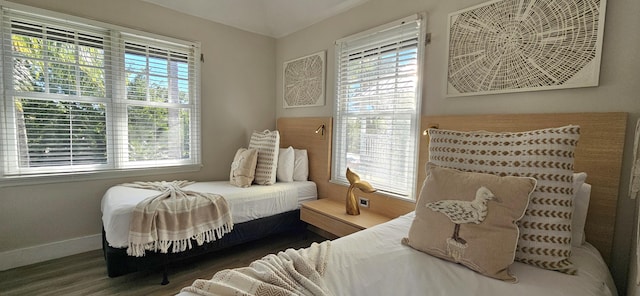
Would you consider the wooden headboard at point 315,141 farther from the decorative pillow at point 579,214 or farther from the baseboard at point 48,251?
the baseboard at point 48,251

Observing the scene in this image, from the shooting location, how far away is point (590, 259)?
1.16m

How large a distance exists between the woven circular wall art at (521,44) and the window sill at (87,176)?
2777mm

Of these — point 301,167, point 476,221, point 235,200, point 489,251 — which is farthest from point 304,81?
point 489,251

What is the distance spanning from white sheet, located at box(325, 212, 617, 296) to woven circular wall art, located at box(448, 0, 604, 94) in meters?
0.96

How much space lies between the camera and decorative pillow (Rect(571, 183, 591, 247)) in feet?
4.16

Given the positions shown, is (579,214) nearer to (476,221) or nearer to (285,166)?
(476,221)

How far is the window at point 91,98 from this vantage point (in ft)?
7.07

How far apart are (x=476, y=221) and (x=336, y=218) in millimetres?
1273

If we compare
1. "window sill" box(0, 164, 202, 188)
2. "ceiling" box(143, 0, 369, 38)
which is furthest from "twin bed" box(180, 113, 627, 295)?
"window sill" box(0, 164, 202, 188)

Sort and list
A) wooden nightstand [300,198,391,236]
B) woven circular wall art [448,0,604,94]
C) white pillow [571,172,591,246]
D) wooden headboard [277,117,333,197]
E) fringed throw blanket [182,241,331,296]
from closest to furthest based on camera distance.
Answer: fringed throw blanket [182,241,331,296] → white pillow [571,172,591,246] → woven circular wall art [448,0,604,94] → wooden nightstand [300,198,391,236] → wooden headboard [277,117,333,197]

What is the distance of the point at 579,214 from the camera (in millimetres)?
1266

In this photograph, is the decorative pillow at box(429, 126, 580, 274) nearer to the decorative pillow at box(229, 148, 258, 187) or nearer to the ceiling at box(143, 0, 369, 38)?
the ceiling at box(143, 0, 369, 38)

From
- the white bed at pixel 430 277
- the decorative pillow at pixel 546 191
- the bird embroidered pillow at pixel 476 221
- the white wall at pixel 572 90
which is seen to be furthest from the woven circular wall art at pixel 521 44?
the white bed at pixel 430 277

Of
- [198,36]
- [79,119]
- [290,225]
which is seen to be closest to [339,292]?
[290,225]
